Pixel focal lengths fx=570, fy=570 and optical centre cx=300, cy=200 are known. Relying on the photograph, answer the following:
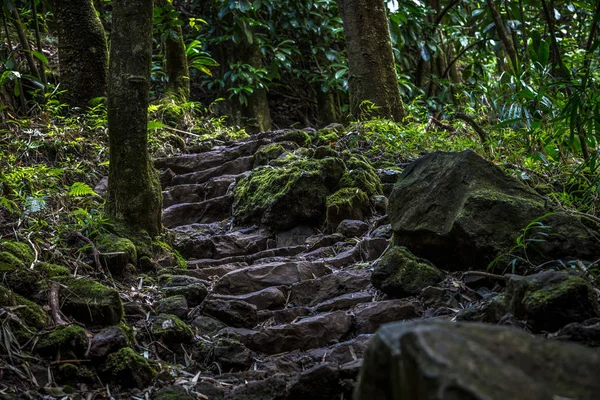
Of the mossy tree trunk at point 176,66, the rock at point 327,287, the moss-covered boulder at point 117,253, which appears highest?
the mossy tree trunk at point 176,66

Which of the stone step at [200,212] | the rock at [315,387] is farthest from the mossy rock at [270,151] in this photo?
the rock at [315,387]

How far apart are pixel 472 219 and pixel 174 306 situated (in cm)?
172

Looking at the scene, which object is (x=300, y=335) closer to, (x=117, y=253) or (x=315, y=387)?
(x=315, y=387)

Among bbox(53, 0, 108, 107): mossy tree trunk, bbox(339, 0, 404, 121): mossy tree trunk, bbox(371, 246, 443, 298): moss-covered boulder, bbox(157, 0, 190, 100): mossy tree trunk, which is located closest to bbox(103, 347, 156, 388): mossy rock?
bbox(371, 246, 443, 298): moss-covered boulder

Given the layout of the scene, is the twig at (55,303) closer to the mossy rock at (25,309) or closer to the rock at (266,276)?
the mossy rock at (25,309)

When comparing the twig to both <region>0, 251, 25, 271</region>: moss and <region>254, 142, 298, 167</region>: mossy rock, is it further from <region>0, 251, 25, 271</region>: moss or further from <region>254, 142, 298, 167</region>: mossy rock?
<region>254, 142, 298, 167</region>: mossy rock

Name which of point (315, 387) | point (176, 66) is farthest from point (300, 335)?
point (176, 66)

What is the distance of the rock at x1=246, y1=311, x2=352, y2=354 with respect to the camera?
9.55 ft

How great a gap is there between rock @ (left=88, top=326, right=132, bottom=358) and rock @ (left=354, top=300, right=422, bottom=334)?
3.84ft

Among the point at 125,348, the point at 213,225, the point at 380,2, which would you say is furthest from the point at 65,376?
the point at 380,2

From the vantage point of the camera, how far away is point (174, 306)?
10.6 ft

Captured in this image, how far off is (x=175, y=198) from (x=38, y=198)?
1.99 metres

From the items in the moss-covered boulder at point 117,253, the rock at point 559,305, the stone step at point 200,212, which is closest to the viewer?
the rock at point 559,305

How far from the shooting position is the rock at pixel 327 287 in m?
3.48
